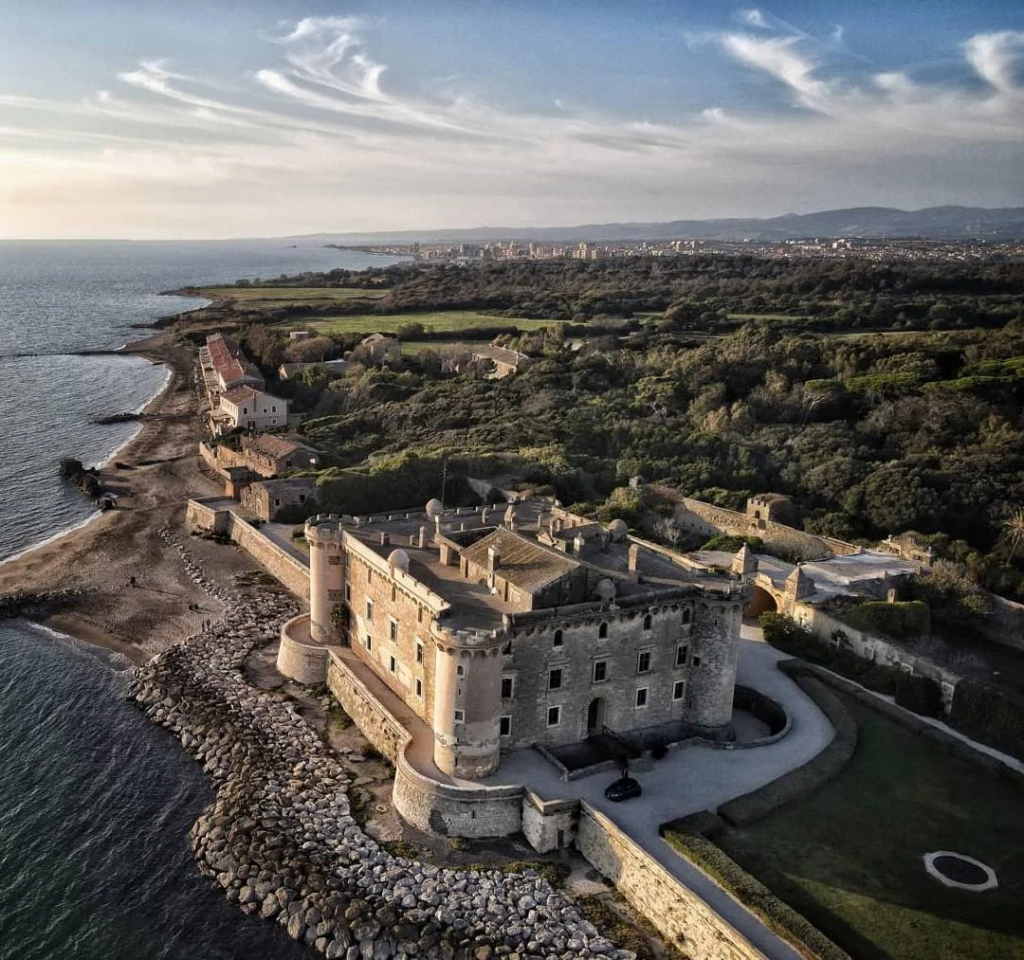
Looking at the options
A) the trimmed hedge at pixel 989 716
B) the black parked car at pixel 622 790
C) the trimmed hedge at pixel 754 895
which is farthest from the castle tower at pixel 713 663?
the trimmed hedge at pixel 989 716

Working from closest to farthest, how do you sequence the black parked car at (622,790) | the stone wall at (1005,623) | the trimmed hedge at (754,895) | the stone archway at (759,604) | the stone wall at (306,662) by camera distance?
the trimmed hedge at (754,895) < the black parked car at (622,790) < the stone wall at (306,662) < the stone wall at (1005,623) < the stone archway at (759,604)

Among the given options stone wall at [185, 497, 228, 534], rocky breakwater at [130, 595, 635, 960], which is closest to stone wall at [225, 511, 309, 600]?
stone wall at [185, 497, 228, 534]

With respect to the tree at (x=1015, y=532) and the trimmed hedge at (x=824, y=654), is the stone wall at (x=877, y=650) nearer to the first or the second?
the trimmed hedge at (x=824, y=654)

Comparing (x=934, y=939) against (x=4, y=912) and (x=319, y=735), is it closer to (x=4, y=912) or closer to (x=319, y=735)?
(x=319, y=735)

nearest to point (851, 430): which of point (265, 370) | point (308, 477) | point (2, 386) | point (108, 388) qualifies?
point (308, 477)

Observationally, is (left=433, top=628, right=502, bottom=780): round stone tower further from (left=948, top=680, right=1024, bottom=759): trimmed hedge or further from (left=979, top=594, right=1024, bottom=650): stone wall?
(left=979, top=594, right=1024, bottom=650): stone wall

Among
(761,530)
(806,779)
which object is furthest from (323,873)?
(761,530)
